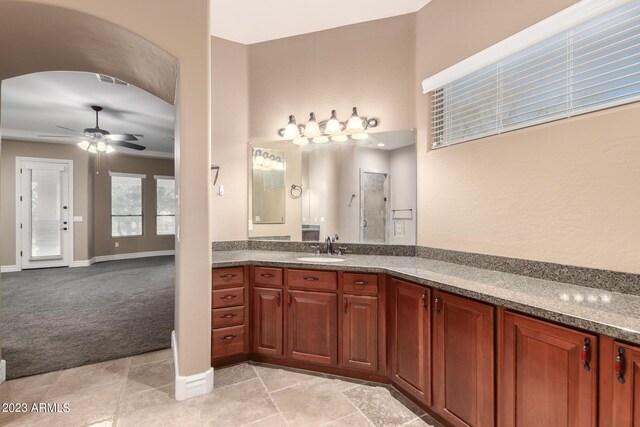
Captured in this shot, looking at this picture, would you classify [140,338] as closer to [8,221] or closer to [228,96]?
[228,96]

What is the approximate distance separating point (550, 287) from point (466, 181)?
914 millimetres

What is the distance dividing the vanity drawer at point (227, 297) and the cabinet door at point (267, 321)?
0.41 ft

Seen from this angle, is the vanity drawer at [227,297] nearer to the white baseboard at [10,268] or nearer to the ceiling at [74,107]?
the ceiling at [74,107]

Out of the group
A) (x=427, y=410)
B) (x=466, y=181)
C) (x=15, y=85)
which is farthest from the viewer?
(x=15, y=85)

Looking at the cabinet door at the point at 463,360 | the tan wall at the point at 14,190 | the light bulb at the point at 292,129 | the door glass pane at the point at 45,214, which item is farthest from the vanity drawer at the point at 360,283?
the door glass pane at the point at 45,214

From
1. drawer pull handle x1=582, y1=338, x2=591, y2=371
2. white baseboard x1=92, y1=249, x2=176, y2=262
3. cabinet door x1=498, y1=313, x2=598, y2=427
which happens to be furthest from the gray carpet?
drawer pull handle x1=582, y1=338, x2=591, y2=371

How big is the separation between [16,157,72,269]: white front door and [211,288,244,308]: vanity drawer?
6.20m

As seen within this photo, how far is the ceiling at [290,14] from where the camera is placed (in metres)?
2.62

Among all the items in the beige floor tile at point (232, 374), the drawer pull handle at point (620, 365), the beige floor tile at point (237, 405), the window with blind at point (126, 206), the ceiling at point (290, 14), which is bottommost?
the beige floor tile at point (232, 374)

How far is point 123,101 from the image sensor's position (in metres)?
4.53

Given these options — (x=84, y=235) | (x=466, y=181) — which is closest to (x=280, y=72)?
(x=466, y=181)

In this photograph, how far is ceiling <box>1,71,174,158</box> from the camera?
3885 mm

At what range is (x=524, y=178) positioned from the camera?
6.19ft

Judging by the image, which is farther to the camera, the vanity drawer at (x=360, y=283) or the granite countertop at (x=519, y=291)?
the vanity drawer at (x=360, y=283)
